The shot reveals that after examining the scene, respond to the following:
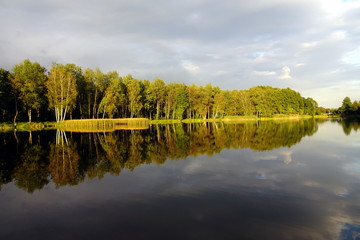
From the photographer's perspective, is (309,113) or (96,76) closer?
(96,76)

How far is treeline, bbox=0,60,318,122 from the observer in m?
59.4

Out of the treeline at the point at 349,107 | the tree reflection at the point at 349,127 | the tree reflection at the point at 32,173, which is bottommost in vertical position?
the tree reflection at the point at 32,173

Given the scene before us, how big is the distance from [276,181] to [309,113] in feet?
533

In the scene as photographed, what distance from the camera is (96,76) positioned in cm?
7238

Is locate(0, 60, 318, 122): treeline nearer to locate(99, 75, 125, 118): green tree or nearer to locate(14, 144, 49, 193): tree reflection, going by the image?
locate(99, 75, 125, 118): green tree

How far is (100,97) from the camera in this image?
7781cm

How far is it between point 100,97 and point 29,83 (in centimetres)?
2189

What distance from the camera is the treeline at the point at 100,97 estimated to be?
195ft

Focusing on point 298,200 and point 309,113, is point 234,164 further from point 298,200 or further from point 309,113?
point 309,113

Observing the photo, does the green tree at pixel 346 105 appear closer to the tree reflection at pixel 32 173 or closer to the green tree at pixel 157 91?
the green tree at pixel 157 91

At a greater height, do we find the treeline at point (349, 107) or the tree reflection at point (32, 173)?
the treeline at point (349, 107)

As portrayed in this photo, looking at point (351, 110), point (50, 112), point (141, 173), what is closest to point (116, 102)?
point (50, 112)

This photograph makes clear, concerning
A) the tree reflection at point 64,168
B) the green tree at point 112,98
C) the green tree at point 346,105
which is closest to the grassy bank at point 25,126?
the green tree at point 112,98

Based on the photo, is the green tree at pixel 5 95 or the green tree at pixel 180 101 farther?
the green tree at pixel 180 101
